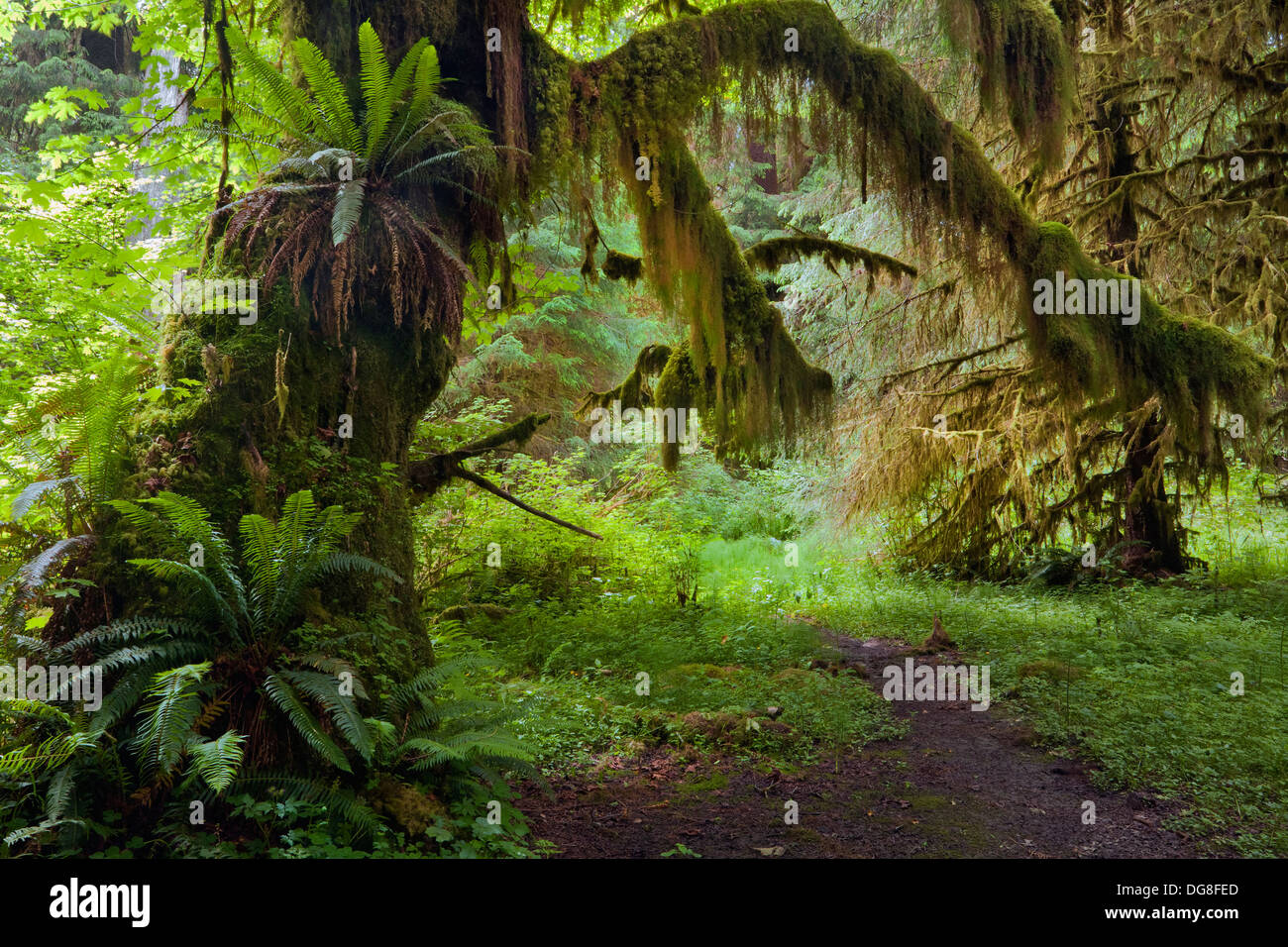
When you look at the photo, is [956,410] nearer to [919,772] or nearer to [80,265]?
[919,772]

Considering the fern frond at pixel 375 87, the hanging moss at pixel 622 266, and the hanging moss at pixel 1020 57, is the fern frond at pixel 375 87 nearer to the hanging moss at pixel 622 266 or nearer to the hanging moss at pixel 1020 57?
the hanging moss at pixel 622 266

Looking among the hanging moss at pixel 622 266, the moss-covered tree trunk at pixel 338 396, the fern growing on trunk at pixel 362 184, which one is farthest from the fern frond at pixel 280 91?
the hanging moss at pixel 622 266

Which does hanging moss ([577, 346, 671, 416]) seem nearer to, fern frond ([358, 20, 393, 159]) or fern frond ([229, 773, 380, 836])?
fern frond ([358, 20, 393, 159])

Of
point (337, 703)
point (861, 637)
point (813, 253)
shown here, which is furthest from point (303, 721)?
point (861, 637)

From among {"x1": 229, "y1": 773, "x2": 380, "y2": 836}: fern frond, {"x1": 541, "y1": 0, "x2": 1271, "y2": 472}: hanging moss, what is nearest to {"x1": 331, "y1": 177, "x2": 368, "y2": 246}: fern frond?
{"x1": 541, "y1": 0, "x2": 1271, "y2": 472}: hanging moss

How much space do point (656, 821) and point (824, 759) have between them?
138 centimetres

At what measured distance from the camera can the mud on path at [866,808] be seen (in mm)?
3670

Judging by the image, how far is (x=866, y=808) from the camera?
4.14 meters

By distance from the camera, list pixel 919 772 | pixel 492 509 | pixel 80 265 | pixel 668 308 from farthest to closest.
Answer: pixel 492 509, pixel 80 265, pixel 668 308, pixel 919 772

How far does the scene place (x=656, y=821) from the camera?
3928mm

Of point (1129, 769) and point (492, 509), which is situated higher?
point (492, 509)

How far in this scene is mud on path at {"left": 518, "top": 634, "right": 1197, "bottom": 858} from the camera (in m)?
3.67

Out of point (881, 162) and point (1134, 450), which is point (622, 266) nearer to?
point (881, 162)

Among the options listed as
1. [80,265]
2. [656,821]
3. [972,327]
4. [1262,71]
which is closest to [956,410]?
[972,327]
